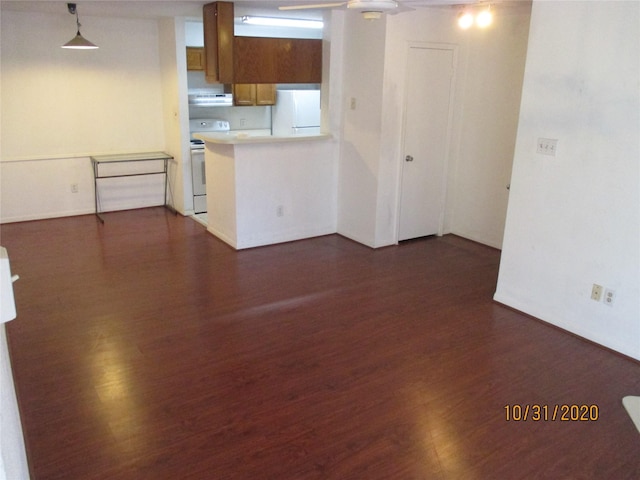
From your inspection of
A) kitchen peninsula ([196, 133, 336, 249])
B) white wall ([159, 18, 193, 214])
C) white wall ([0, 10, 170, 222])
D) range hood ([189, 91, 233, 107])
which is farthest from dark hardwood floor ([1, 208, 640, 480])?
range hood ([189, 91, 233, 107])

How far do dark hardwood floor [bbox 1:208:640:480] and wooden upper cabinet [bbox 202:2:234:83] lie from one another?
71.8 inches

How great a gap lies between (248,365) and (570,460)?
5.75 ft

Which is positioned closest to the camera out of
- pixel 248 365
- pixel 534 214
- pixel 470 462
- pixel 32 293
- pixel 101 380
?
pixel 470 462

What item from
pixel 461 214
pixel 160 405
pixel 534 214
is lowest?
pixel 160 405

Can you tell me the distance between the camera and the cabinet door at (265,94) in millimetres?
7016

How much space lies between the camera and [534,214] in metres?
3.54

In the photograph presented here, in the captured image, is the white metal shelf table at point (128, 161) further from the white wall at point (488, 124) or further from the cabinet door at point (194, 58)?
the white wall at point (488, 124)

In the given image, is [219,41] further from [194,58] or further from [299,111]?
[299,111]

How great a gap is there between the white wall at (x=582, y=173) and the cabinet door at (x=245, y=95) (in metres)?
4.37

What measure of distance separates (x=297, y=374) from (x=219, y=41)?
3349 millimetres

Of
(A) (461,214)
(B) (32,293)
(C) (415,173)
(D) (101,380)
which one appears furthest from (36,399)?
(A) (461,214)

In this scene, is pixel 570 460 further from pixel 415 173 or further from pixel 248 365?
pixel 415 173

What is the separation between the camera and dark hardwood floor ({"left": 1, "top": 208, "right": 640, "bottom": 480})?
2.26 m
